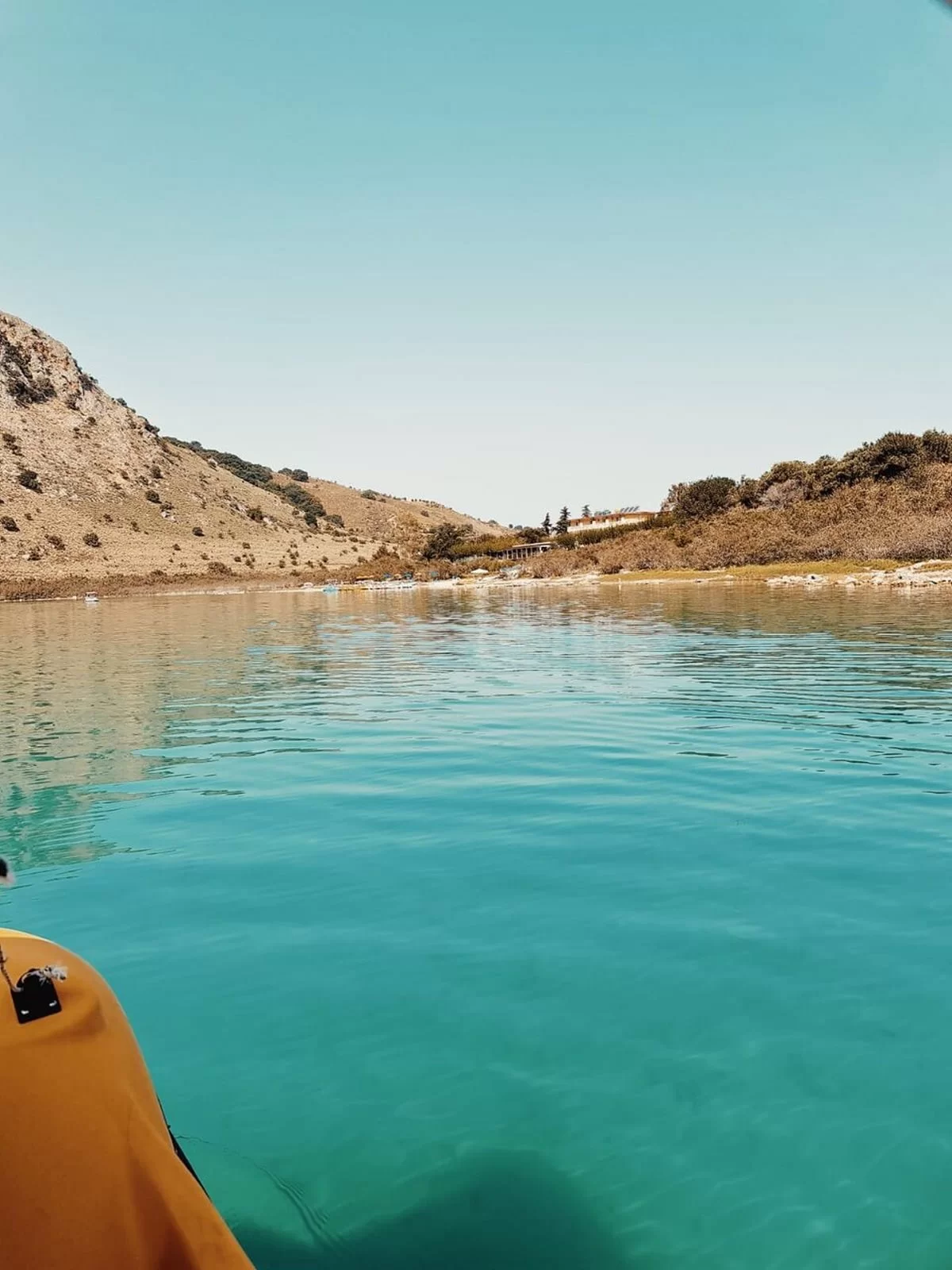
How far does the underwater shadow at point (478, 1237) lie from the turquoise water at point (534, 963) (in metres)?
0.01

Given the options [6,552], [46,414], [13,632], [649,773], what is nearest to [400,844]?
[649,773]

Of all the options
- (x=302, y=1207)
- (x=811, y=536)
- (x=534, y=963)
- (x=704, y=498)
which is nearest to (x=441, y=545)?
(x=704, y=498)

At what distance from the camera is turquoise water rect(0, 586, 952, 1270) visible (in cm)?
379

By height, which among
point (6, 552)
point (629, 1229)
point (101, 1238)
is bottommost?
point (629, 1229)

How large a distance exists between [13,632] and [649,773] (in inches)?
1333

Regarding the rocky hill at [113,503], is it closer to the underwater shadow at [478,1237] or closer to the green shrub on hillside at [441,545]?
the green shrub on hillside at [441,545]

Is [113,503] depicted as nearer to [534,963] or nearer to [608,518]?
[608,518]

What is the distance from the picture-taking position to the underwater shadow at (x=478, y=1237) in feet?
11.2

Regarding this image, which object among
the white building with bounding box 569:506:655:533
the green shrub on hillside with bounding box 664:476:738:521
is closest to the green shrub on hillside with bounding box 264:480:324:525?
the white building with bounding box 569:506:655:533

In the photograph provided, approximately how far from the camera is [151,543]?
9938 centimetres

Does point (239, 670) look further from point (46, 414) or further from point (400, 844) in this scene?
point (46, 414)

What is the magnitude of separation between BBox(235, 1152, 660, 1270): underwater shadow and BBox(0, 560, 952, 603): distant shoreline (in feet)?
157

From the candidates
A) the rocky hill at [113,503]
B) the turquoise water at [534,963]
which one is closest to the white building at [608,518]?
the rocky hill at [113,503]

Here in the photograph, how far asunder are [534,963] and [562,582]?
256 feet
